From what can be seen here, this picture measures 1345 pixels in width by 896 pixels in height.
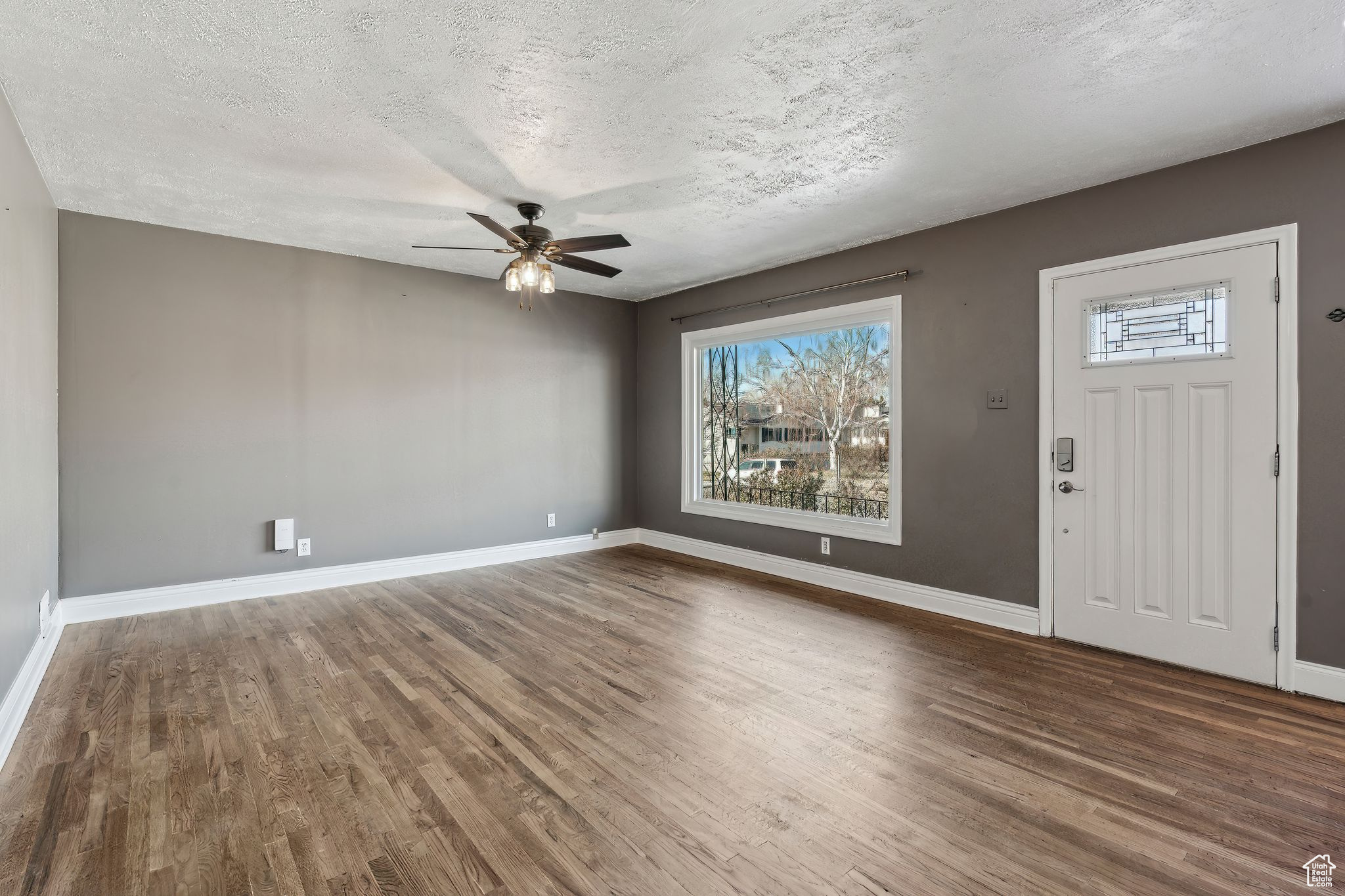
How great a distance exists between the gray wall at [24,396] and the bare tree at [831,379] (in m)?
4.76

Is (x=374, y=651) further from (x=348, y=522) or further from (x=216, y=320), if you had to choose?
(x=216, y=320)

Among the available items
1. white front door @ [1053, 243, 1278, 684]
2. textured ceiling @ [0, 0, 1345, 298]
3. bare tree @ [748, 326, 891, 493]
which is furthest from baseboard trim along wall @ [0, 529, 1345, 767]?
textured ceiling @ [0, 0, 1345, 298]

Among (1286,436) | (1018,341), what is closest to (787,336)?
(1018,341)

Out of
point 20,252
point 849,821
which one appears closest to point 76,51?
point 20,252

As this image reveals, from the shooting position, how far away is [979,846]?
1846 millimetres

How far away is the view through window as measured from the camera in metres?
4.82

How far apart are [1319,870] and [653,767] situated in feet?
6.41

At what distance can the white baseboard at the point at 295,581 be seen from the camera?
161 inches

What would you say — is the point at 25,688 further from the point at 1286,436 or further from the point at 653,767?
the point at 1286,436

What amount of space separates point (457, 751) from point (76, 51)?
296 centimetres

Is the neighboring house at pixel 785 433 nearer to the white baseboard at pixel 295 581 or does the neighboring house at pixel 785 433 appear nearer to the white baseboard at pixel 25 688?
the white baseboard at pixel 295 581

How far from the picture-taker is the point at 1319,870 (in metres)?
1.76

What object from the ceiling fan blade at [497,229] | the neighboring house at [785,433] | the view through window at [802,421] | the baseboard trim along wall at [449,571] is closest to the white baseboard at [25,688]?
the baseboard trim along wall at [449,571]

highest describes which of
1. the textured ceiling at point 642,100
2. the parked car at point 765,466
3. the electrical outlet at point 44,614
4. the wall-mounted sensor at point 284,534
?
the textured ceiling at point 642,100
